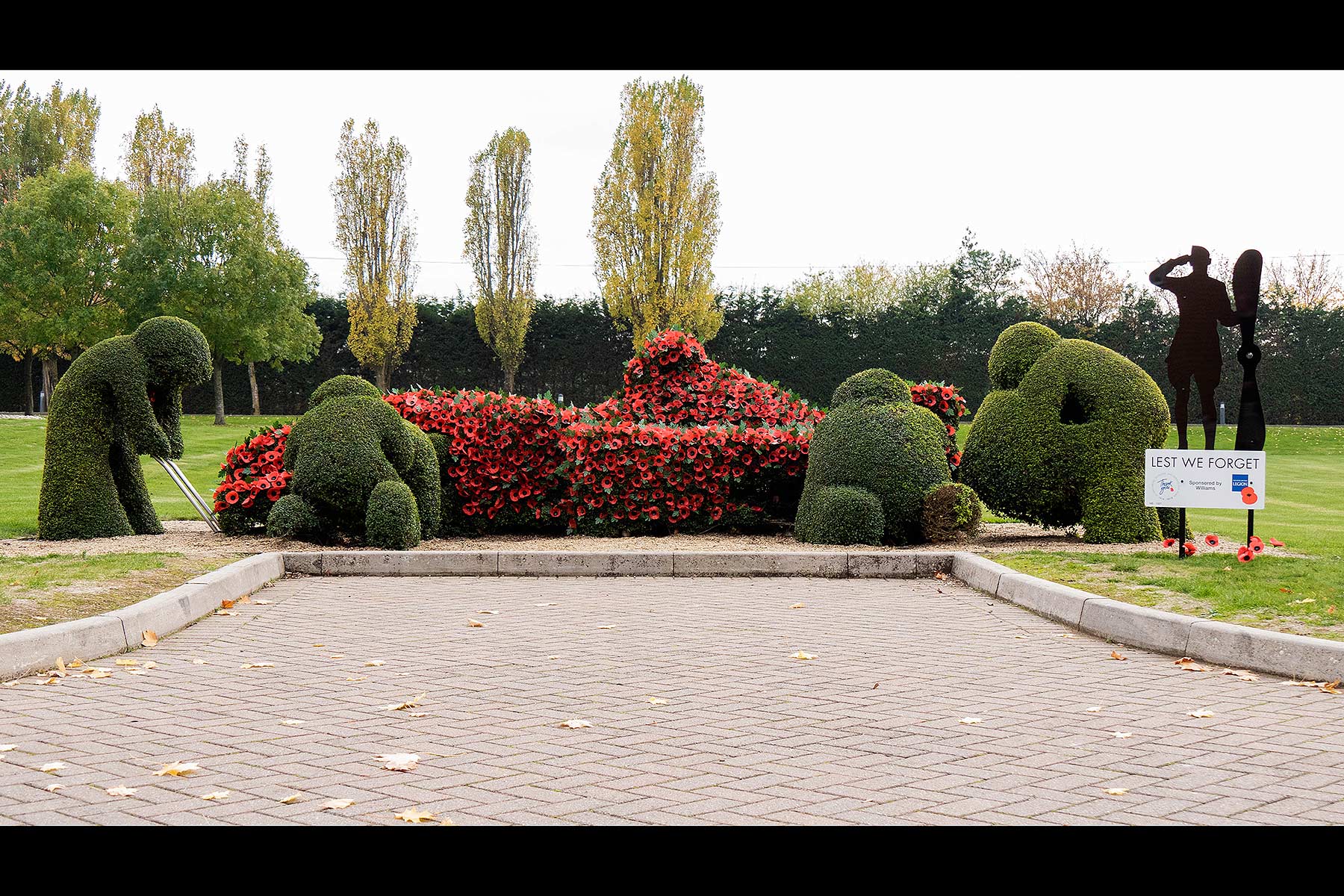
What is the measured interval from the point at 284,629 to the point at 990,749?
471 cm

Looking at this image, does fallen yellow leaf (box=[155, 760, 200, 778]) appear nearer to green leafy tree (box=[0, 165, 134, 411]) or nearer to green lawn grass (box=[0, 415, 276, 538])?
green lawn grass (box=[0, 415, 276, 538])

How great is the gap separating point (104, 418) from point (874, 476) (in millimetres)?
7528

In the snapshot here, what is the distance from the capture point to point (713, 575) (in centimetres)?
1000

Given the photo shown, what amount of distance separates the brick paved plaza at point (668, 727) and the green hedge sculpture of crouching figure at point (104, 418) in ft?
13.5

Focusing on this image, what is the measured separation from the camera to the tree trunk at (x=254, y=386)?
34.5 metres

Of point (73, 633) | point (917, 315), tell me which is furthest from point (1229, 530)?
point (917, 315)

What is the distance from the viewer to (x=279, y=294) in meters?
31.3

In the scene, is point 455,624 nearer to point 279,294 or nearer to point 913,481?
point 913,481

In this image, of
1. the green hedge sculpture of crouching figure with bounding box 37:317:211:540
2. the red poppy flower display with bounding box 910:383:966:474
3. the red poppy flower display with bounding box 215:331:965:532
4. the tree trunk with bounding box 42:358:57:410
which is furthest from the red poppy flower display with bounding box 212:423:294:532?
the tree trunk with bounding box 42:358:57:410

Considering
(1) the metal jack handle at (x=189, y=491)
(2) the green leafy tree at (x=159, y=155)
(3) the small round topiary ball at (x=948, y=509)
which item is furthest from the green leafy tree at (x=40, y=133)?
(3) the small round topiary ball at (x=948, y=509)

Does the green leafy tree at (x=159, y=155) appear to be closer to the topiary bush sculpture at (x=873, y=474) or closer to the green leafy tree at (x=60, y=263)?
the green leafy tree at (x=60, y=263)

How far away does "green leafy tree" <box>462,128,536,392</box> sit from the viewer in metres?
35.5

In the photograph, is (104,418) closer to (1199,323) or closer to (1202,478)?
(1202,478)

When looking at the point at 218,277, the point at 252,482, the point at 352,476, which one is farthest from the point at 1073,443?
the point at 218,277
